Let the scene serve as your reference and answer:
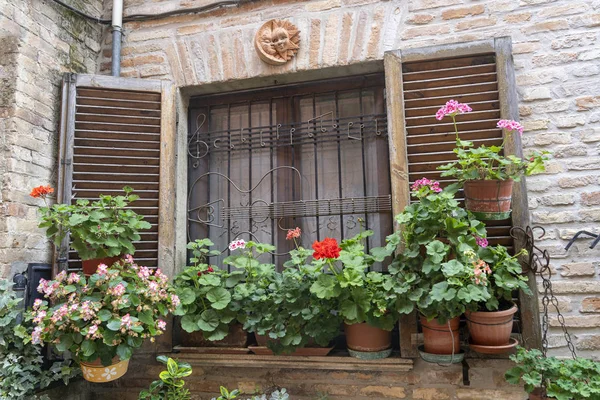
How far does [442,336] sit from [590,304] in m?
0.87

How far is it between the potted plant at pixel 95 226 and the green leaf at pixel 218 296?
0.54m

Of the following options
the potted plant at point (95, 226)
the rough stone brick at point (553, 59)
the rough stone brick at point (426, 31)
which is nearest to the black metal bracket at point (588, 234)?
the rough stone brick at point (553, 59)

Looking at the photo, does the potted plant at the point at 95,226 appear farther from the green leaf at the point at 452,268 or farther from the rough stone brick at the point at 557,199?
the rough stone brick at the point at 557,199

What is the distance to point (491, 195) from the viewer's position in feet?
8.09

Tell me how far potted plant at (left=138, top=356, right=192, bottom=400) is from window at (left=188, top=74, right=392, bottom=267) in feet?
3.03

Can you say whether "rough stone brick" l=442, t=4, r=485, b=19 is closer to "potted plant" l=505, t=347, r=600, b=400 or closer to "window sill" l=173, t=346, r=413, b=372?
"potted plant" l=505, t=347, r=600, b=400

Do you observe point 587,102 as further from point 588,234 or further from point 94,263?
point 94,263

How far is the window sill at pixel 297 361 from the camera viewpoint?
2.70m

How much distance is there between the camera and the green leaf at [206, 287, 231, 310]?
2.79 metres

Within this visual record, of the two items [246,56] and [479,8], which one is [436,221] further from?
[246,56]

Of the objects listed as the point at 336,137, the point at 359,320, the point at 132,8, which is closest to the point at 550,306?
→ the point at 359,320

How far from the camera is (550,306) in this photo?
2.66 m

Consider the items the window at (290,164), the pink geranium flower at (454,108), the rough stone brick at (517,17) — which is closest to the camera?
the pink geranium flower at (454,108)

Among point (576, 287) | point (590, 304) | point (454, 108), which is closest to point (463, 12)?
point (454, 108)
